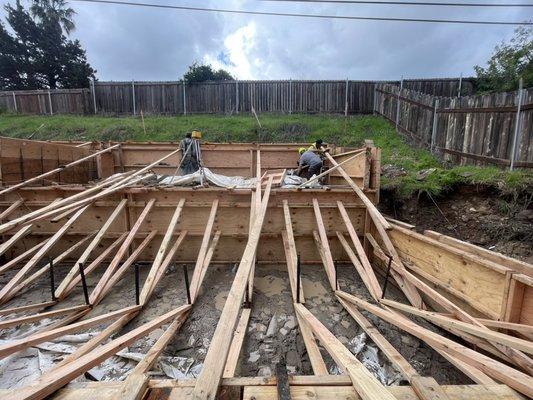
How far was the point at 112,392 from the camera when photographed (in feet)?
4.50

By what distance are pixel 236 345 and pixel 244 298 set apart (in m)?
0.88

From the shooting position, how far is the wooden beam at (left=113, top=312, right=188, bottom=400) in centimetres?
129

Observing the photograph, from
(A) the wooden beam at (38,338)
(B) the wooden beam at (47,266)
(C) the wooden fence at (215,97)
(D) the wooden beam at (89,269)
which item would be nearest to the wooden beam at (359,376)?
(A) the wooden beam at (38,338)

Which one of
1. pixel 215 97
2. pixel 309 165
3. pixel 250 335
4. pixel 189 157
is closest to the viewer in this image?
pixel 250 335

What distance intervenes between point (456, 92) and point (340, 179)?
35.8 feet

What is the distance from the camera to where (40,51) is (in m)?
27.4

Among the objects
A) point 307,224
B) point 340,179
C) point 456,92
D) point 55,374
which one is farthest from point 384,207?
point 456,92

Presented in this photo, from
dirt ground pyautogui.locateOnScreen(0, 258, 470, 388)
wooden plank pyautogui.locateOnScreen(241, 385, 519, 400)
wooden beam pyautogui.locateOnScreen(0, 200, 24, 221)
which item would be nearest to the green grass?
dirt ground pyautogui.locateOnScreen(0, 258, 470, 388)

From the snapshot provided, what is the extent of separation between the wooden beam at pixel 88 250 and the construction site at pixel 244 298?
3 cm

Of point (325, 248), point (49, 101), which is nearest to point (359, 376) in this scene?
point (325, 248)

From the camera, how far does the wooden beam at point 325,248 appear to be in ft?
12.8

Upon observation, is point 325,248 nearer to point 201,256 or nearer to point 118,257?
point 201,256

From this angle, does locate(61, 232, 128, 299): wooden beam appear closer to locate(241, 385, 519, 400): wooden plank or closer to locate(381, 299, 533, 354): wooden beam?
locate(241, 385, 519, 400): wooden plank

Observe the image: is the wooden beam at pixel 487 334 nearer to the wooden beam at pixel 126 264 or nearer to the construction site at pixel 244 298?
the construction site at pixel 244 298
